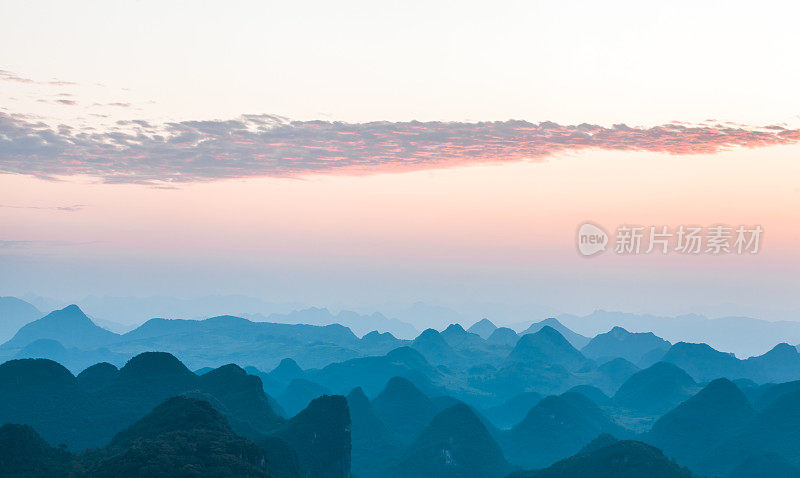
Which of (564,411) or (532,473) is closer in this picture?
(532,473)

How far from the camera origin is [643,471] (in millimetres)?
97250

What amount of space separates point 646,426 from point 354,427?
8625 cm

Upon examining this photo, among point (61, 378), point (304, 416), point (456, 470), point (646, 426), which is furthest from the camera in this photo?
point (646, 426)

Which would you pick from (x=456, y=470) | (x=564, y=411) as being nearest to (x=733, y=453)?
(x=564, y=411)

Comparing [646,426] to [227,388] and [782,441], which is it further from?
[227,388]

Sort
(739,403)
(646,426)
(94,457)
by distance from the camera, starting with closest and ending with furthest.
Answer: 1. (94,457)
2. (739,403)
3. (646,426)

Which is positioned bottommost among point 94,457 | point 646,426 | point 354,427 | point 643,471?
point 646,426

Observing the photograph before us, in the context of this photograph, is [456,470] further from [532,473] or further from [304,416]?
[304,416]

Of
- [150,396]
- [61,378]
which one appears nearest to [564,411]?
[150,396]

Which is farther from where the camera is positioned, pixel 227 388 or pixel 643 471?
pixel 227 388

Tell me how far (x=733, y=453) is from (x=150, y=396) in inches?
4708

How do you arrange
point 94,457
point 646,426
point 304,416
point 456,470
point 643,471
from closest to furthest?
point 94,457
point 643,471
point 304,416
point 456,470
point 646,426

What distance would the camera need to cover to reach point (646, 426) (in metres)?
196

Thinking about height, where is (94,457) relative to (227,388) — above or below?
above
